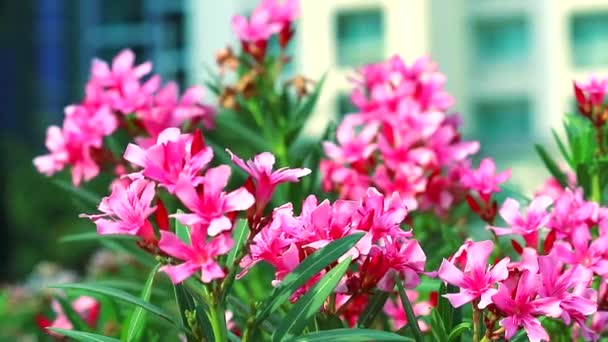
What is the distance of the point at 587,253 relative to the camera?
114cm

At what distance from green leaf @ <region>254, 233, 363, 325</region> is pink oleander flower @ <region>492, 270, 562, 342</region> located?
0.15 meters

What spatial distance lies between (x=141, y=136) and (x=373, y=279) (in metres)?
0.77

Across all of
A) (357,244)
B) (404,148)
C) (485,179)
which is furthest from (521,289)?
(404,148)

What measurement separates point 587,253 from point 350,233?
307 mm

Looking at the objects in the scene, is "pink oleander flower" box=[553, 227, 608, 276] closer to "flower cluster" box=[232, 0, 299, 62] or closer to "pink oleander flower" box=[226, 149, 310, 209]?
"pink oleander flower" box=[226, 149, 310, 209]

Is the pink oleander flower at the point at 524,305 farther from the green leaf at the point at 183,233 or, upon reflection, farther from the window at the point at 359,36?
the window at the point at 359,36

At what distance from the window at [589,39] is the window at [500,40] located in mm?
862

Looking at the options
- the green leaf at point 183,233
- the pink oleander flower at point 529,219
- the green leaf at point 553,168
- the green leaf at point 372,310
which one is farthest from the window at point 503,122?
the green leaf at point 183,233

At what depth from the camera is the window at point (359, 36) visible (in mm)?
20078

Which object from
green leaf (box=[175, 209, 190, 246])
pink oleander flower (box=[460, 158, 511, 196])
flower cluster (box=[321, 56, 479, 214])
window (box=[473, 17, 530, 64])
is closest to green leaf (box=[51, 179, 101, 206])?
flower cluster (box=[321, 56, 479, 214])

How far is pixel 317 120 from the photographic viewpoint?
20.0 m

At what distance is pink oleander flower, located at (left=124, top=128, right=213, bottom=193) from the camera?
915 mm

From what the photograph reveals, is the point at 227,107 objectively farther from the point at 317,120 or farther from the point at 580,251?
the point at 317,120

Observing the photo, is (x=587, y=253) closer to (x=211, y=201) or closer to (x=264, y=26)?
(x=211, y=201)
